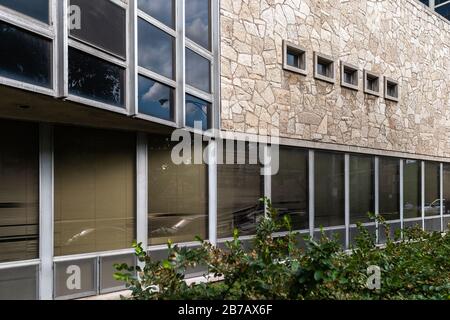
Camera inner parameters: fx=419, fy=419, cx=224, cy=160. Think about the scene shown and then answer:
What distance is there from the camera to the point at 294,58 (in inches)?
416

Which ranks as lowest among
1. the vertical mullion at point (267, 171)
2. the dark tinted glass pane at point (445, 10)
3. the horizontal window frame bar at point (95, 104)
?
the vertical mullion at point (267, 171)

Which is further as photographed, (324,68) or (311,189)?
(324,68)

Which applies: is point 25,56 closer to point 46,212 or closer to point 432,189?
point 46,212

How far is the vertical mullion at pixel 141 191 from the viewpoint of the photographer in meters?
7.50

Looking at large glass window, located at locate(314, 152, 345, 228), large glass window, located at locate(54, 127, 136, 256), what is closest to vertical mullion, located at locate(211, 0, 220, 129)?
large glass window, located at locate(54, 127, 136, 256)

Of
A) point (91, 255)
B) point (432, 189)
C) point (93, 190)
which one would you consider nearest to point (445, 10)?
point (432, 189)

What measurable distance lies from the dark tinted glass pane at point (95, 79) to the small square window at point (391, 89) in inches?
383

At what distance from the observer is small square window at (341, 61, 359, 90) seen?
1155 centimetres

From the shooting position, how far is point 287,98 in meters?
9.99

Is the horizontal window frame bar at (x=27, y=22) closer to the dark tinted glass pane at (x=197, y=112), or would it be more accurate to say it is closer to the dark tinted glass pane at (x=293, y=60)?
the dark tinted glass pane at (x=197, y=112)

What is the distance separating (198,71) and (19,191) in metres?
3.86

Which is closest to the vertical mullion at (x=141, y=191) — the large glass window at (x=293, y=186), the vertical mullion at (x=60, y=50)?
the vertical mullion at (x=60, y=50)

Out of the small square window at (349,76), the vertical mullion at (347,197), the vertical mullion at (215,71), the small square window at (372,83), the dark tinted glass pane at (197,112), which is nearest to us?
the dark tinted glass pane at (197,112)
